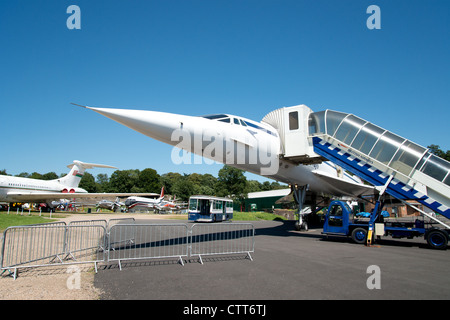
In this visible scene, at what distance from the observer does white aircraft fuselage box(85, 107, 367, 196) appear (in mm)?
7871

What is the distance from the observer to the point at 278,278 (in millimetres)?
5355

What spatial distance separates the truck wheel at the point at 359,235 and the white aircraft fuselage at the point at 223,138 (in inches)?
155

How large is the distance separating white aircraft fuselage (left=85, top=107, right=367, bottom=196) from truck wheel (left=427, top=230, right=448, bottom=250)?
19.7 feet

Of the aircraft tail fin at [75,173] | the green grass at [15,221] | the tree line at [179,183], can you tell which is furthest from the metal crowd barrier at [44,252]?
the tree line at [179,183]

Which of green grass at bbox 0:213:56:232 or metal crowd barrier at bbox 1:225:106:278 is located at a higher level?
metal crowd barrier at bbox 1:225:106:278

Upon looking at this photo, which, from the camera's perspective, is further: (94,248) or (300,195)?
(300,195)

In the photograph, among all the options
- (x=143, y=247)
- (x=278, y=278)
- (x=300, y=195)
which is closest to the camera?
(x=278, y=278)

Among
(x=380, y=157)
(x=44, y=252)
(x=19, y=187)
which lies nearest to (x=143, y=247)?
(x=44, y=252)

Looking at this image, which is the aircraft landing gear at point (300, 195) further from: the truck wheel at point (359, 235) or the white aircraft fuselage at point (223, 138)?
the truck wheel at point (359, 235)

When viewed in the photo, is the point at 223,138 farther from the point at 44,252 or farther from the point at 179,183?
the point at 179,183

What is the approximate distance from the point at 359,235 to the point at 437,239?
8.67 ft

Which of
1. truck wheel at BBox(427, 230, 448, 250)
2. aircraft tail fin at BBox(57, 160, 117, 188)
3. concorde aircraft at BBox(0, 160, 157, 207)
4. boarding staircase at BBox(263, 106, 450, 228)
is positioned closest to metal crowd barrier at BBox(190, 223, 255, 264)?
boarding staircase at BBox(263, 106, 450, 228)

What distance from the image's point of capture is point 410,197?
34.2 feet

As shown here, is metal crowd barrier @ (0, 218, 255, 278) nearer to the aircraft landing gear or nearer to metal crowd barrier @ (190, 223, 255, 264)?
metal crowd barrier @ (190, 223, 255, 264)
